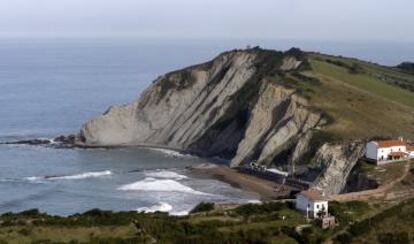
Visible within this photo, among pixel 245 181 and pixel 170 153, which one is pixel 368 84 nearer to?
pixel 170 153

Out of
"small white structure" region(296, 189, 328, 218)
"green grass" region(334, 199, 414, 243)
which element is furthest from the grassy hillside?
"green grass" region(334, 199, 414, 243)

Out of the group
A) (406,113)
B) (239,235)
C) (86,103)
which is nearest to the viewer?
(239,235)

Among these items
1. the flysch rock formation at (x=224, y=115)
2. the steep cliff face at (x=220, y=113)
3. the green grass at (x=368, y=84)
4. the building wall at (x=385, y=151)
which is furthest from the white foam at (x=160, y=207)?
the green grass at (x=368, y=84)

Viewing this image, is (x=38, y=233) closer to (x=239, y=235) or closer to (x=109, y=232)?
(x=109, y=232)

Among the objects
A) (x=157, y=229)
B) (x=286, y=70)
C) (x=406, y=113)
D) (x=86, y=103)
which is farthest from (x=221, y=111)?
(x=157, y=229)

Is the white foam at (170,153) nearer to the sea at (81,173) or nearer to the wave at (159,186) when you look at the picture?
the sea at (81,173)

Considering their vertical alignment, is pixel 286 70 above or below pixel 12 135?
above
